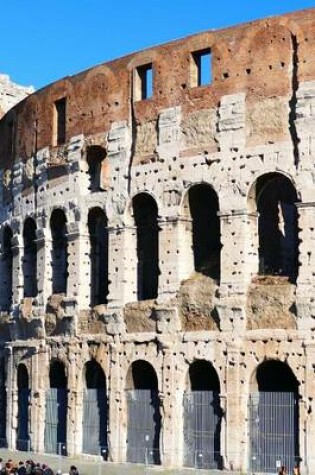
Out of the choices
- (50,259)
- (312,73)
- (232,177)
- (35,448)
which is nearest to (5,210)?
(50,259)

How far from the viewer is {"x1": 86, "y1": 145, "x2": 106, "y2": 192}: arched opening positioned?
82.4ft

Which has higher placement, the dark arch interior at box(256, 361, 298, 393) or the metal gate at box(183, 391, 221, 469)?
the dark arch interior at box(256, 361, 298, 393)

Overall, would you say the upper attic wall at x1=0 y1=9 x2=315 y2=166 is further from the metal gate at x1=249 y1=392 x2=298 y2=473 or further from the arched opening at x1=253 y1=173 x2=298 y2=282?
the metal gate at x1=249 y1=392 x2=298 y2=473

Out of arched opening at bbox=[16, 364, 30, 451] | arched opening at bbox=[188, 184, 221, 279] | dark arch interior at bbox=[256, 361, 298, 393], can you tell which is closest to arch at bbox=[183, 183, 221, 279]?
arched opening at bbox=[188, 184, 221, 279]

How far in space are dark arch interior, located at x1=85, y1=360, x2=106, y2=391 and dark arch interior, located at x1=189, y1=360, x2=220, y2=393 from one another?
3.12 m

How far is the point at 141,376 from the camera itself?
23.3 m

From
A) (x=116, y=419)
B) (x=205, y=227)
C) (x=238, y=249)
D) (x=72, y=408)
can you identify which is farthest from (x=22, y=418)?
(x=238, y=249)

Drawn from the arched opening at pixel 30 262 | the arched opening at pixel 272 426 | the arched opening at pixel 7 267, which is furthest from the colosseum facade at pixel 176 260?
the arched opening at pixel 7 267

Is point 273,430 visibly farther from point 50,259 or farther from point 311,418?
point 50,259

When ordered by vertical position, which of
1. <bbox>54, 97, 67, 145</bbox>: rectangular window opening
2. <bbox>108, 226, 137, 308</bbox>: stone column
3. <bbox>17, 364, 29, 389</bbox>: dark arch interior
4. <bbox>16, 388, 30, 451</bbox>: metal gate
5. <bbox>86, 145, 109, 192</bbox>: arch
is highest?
<bbox>54, 97, 67, 145</bbox>: rectangular window opening

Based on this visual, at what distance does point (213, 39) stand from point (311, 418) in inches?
333

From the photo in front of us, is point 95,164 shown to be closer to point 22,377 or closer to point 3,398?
point 22,377

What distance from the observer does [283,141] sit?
20.9 meters

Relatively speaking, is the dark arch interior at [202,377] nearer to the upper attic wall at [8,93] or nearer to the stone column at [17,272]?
the stone column at [17,272]
